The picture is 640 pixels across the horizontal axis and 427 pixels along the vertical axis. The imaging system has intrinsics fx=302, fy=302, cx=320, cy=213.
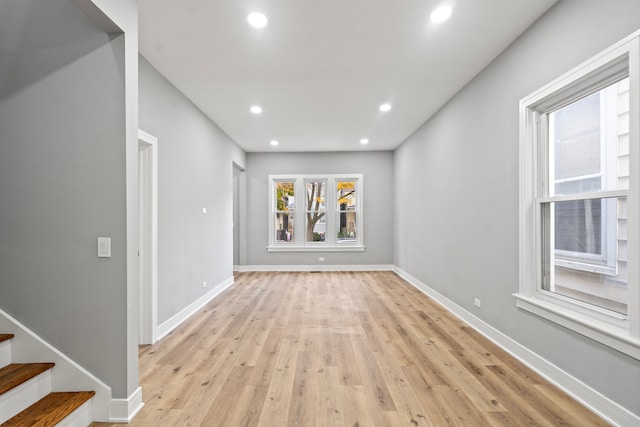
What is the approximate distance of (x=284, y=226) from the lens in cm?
733

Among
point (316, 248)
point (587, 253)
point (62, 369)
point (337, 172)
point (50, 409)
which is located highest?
point (337, 172)

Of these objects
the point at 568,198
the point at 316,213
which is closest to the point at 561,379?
the point at 568,198

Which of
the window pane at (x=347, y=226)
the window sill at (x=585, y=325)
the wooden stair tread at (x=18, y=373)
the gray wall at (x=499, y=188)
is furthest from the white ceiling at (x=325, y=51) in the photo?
the window pane at (x=347, y=226)

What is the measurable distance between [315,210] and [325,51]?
466 cm

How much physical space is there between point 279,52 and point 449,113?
8.10 feet

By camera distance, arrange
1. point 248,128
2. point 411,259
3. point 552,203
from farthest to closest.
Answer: point 411,259 < point 248,128 < point 552,203

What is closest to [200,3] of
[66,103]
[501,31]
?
[66,103]

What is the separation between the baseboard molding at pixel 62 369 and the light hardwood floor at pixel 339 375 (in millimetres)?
174

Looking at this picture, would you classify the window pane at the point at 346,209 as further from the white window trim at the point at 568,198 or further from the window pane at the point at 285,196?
the white window trim at the point at 568,198

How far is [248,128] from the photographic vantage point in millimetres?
5281

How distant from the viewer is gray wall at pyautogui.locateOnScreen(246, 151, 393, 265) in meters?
7.18

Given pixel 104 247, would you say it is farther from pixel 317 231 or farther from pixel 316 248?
pixel 317 231

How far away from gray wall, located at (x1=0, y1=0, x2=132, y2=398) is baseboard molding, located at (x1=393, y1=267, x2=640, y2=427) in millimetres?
2932

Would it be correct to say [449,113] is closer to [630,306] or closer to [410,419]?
[630,306]
